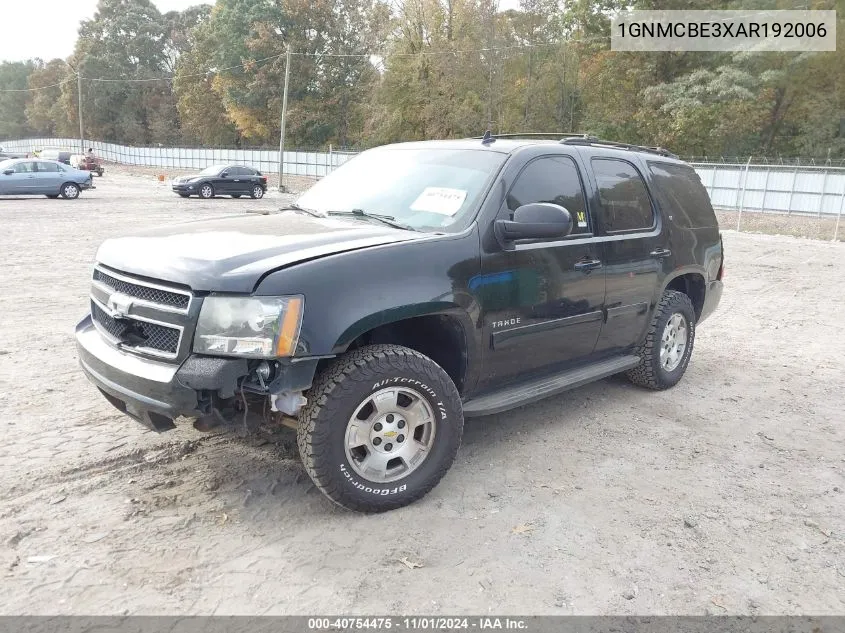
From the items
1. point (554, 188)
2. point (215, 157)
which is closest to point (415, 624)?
point (554, 188)

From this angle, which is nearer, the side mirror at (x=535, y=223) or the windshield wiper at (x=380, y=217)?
the side mirror at (x=535, y=223)

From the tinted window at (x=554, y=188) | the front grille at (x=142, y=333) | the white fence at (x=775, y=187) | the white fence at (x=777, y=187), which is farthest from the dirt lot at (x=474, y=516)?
the white fence at (x=777, y=187)

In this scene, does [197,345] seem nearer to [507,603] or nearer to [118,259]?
[118,259]

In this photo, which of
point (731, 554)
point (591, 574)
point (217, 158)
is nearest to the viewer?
point (591, 574)

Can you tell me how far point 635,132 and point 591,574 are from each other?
46424 mm

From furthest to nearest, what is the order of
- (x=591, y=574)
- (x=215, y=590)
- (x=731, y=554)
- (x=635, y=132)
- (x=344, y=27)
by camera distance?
(x=344, y=27), (x=635, y=132), (x=731, y=554), (x=591, y=574), (x=215, y=590)

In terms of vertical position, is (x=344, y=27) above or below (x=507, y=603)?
above

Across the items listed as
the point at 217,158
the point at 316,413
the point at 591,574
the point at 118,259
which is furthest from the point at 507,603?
the point at 217,158

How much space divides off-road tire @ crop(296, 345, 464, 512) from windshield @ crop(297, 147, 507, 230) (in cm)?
91

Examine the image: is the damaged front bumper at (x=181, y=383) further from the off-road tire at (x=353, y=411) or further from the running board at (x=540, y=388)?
the running board at (x=540, y=388)

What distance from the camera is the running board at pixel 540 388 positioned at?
393 cm

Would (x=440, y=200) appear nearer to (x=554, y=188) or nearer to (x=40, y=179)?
(x=554, y=188)

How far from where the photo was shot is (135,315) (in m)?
3.34

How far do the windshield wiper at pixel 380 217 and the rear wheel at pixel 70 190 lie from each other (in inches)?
936
